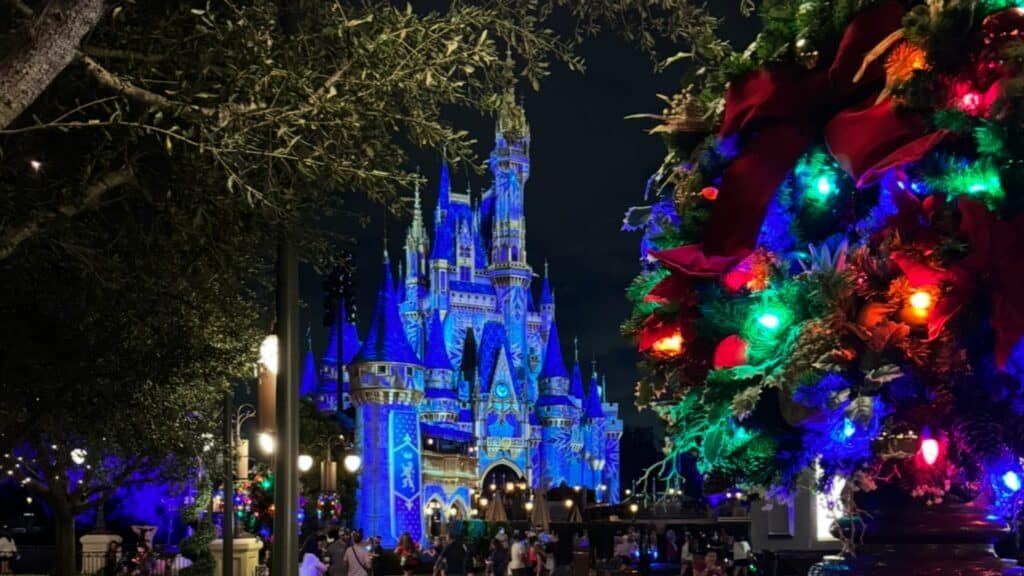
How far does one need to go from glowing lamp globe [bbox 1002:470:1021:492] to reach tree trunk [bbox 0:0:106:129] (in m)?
3.76

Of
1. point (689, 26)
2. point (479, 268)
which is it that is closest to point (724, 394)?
point (689, 26)

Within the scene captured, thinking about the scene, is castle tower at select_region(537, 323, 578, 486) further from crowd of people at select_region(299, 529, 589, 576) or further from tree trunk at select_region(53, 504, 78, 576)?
tree trunk at select_region(53, 504, 78, 576)

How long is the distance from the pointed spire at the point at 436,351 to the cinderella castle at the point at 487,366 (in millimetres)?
100

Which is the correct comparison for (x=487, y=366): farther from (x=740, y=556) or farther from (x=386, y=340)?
(x=740, y=556)

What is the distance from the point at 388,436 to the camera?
5619cm

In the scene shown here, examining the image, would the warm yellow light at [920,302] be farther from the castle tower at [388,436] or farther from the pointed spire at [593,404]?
the pointed spire at [593,404]

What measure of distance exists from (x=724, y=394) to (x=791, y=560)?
855cm

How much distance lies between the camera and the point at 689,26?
5.77 meters

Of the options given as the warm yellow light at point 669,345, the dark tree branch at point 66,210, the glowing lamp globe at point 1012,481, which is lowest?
the glowing lamp globe at point 1012,481

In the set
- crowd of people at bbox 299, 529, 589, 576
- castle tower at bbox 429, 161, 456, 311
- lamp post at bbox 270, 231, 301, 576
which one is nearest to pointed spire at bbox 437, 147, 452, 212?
castle tower at bbox 429, 161, 456, 311

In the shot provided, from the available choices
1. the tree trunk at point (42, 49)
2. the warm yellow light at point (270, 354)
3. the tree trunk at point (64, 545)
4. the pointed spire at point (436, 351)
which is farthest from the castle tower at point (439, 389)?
the tree trunk at point (42, 49)

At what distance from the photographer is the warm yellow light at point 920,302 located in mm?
2420

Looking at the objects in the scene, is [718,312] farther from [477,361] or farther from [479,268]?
[479,268]

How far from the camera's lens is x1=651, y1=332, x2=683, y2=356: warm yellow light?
124 inches
